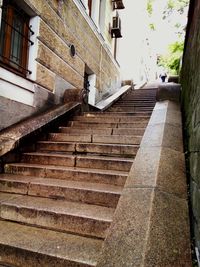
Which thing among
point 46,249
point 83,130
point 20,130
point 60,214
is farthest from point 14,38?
point 46,249

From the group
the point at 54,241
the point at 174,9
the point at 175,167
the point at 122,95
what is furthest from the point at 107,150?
the point at 174,9

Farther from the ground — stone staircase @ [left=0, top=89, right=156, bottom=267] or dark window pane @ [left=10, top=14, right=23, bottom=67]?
dark window pane @ [left=10, top=14, right=23, bottom=67]

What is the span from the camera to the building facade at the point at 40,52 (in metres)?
5.01

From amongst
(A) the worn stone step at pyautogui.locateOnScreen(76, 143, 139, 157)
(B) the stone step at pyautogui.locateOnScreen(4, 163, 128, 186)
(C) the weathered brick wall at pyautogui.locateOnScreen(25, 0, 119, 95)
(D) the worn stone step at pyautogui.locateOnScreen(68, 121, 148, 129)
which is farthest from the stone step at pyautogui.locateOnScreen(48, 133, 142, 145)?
(C) the weathered brick wall at pyautogui.locateOnScreen(25, 0, 119, 95)

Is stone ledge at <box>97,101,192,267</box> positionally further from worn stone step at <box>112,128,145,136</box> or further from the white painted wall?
the white painted wall

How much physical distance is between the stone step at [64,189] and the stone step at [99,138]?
132 centimetres

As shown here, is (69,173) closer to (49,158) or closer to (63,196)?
(63,196)

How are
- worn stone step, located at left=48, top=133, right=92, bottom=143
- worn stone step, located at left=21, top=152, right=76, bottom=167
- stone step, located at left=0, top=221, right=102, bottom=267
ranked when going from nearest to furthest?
stone step, located at left=0, top=221, right=102, bottom=267 → worn stone step, located at left=21, top=152, right=76, bottom=167 → worn stone step, located at left=48, top=133, right=92, bottom=143

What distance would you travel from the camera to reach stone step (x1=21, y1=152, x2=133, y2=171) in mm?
3824

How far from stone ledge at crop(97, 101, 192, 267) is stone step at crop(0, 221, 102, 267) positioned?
415 millimetres

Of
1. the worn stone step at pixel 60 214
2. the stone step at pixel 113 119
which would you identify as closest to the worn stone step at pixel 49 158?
the worn stone step at pixel 60 214

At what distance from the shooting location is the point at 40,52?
592 centimetres

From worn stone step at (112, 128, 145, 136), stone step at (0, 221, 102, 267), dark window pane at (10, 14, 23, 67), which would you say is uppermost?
dark window pane at (10, 14, 23, 67)

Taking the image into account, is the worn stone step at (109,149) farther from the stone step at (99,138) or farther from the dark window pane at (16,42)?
the dark window pane at (16,42)
